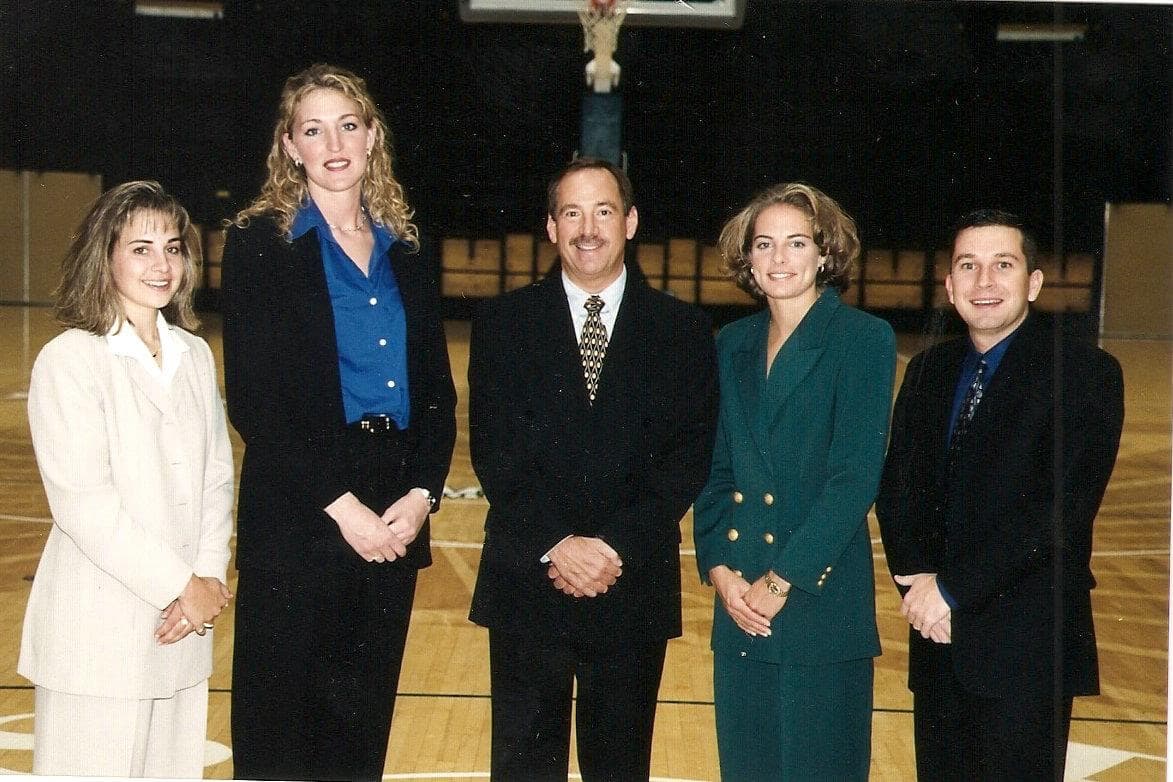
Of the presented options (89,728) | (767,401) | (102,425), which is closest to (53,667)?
(89,728)

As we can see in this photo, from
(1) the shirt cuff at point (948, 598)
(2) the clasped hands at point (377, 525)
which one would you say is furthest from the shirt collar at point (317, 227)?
(1) the shirt cuff at point (948, 598)

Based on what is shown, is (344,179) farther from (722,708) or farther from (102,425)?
(722,708)

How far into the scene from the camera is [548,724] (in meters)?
2.59

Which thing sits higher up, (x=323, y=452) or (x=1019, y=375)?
(x=1019, y=375)

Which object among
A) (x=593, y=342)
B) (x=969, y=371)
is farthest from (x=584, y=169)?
(x=969, y=371)

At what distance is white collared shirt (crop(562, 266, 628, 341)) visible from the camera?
2.69 m

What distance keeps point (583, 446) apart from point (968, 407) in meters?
0.82

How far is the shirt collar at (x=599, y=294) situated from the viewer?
8.82 ft

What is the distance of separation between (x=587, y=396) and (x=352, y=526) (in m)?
0.58

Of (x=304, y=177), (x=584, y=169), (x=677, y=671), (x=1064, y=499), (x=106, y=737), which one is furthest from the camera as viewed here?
(x=677, y=671)

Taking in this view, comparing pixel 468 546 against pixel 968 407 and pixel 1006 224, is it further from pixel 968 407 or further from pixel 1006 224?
pixel 1006 224

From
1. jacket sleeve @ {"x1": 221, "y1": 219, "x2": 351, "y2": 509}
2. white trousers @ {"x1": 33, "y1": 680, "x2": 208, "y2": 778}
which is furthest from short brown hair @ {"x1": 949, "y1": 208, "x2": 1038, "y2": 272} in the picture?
white trousers @ {"x1": 33, "y1": 680, "x2": 208, "y2": 778}

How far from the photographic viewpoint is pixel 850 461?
2.57 meters

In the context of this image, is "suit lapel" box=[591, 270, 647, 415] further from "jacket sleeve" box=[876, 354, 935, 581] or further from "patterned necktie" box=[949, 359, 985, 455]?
"patterned necktie" box=[949, 359, 985, 455]
